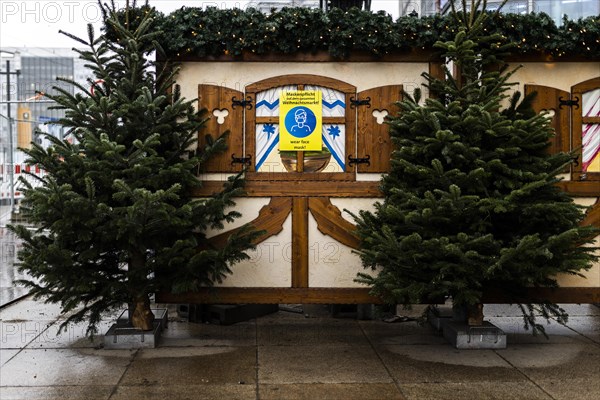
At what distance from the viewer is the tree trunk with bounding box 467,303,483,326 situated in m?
7.12

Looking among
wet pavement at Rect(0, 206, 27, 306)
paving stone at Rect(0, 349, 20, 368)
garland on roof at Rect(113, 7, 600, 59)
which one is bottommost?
wet pavement at Rect(0, 206, 27, 306)

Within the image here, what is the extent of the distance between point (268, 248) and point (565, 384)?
3.30 metres

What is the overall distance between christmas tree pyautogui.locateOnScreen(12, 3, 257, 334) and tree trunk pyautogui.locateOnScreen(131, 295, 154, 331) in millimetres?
11

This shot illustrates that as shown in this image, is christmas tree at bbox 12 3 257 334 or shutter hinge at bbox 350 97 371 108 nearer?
christmas tree at bbox 12 3 257 334

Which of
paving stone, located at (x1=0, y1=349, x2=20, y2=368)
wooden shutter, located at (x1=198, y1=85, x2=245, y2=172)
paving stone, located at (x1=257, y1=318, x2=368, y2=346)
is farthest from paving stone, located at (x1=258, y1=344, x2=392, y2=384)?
paving stone, located at (x1=0, y1=349, x2=20, y2=368)

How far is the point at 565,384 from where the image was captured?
5832 mm

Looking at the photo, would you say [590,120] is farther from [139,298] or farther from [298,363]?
[139,298]

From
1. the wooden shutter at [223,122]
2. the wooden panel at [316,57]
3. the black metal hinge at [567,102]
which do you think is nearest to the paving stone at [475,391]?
the wooden shutter at [223,122]

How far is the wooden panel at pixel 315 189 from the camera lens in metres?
7.27

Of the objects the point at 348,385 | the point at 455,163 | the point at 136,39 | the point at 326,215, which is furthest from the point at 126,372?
the point at 455,163

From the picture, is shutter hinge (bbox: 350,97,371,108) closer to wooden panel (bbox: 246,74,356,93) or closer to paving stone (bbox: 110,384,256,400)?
wooden panel (bbox: 246,74,356,93)

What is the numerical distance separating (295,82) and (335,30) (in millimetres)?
718

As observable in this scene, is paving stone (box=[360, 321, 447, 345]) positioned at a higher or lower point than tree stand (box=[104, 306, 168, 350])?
lower

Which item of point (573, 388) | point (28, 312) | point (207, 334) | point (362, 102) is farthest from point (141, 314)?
point (573, 388)
